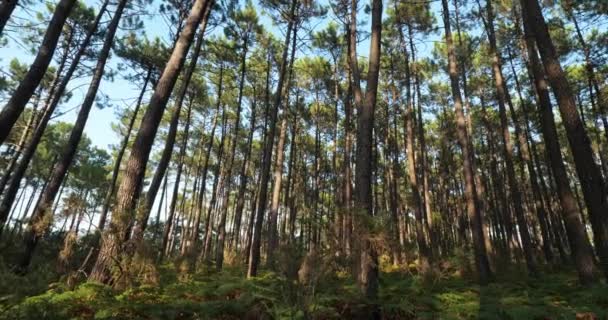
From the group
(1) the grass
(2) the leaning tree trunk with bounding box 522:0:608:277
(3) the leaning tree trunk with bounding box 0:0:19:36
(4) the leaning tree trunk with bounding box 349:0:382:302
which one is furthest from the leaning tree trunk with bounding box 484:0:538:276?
(3) the leaning tree trunk with bounding box 0:0:19:36

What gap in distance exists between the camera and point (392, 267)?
11.9 metres

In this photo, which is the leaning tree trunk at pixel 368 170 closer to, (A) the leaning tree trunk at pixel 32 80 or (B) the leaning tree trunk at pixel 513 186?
(A) the leaning tree trunk at pixel 32 80

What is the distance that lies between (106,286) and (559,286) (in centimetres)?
893

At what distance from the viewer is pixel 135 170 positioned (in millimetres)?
4988

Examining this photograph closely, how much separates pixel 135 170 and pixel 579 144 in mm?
7430

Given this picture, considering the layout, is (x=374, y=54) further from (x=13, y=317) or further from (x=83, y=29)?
(x=83, y=29)

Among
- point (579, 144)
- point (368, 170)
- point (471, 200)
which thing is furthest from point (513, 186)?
point (368, 170)

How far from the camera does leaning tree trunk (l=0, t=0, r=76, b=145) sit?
5.26 metres

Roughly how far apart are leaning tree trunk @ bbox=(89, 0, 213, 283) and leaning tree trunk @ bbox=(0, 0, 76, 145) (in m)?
2.03

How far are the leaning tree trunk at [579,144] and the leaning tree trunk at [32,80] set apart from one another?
8933 millimetres

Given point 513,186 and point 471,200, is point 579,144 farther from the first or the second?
point 513,186

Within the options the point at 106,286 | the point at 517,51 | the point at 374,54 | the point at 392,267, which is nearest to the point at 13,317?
the point at 106,286

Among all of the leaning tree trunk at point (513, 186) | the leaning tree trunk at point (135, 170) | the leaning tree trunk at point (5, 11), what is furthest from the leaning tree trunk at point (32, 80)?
the leaning tree trunk at point (513, 186)

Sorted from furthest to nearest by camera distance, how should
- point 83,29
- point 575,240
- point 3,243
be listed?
1. point 83,29
2. point 3,243
3. point 575,240
